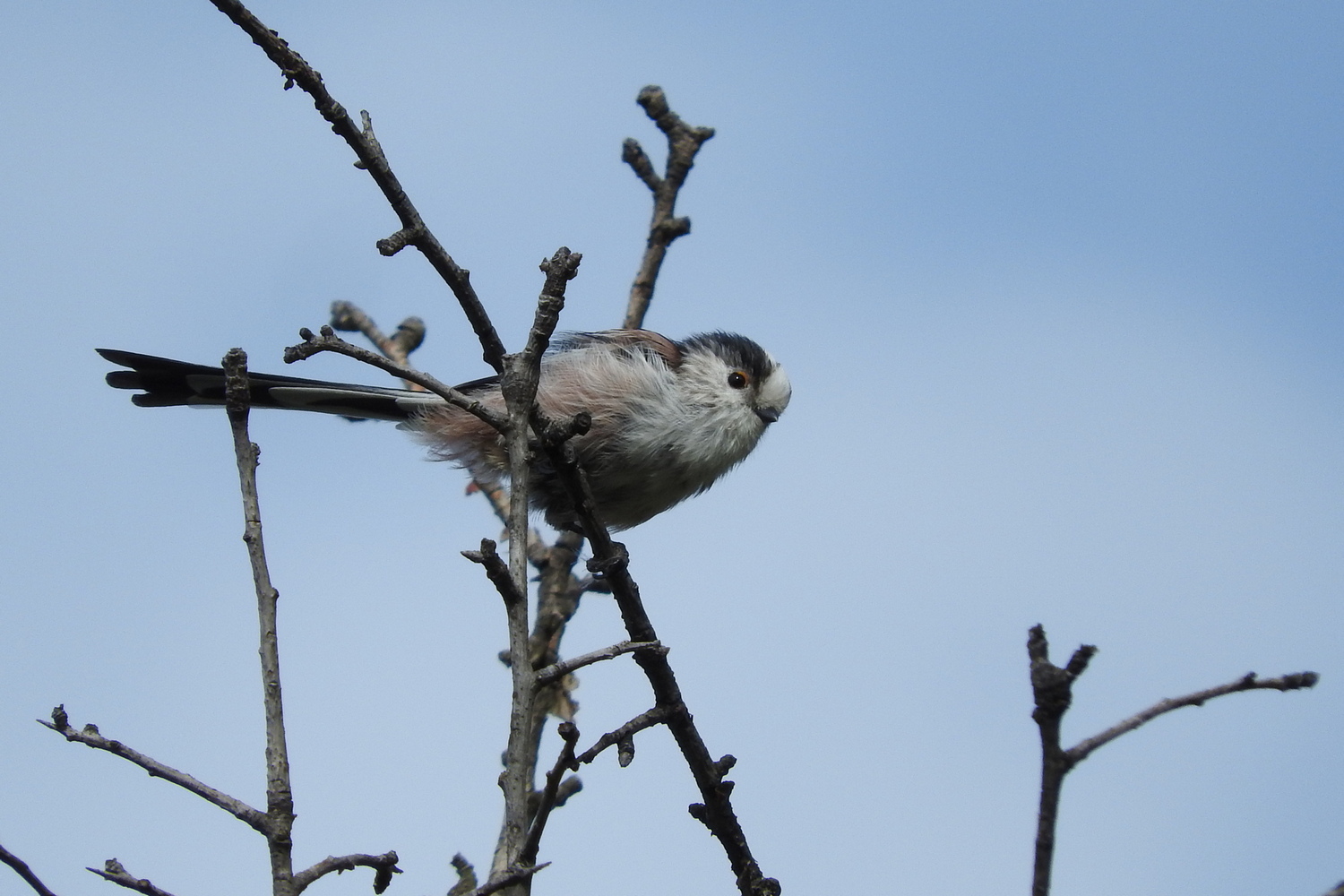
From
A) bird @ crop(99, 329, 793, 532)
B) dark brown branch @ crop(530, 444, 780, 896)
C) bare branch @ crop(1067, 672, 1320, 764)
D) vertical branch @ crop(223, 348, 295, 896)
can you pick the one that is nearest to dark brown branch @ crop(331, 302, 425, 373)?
bird @ crop(99, 329, 793, 532)

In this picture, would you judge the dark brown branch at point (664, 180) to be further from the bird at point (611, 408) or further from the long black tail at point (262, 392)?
the long black tail at point (262, 392)

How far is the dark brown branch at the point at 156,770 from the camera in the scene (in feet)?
6.49

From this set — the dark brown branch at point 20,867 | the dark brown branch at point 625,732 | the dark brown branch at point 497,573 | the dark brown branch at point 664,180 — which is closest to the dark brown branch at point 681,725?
the dark brown branch at point 625,732

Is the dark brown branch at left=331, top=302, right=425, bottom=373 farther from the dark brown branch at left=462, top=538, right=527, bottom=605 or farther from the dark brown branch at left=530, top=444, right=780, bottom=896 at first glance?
the dark brown branch at left=462, top=538, right=527, bottom=605

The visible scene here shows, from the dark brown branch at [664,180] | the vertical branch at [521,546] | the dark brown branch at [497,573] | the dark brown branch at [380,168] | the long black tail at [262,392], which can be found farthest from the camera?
the dark brown branch at [664,180]

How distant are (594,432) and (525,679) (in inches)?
102

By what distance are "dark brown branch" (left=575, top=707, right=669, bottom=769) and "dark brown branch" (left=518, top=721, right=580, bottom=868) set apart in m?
0.11

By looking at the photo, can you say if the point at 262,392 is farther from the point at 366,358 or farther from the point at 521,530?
the point at 521,530

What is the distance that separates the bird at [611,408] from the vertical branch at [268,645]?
6.51 feet

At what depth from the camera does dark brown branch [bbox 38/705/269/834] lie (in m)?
1.98

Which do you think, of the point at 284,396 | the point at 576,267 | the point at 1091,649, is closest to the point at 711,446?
the point at 284,396

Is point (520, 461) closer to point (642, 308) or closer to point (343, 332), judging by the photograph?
point (642, 308)

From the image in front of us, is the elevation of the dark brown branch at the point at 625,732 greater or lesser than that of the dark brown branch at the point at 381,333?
lesser

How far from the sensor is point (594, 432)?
4.47 meters
